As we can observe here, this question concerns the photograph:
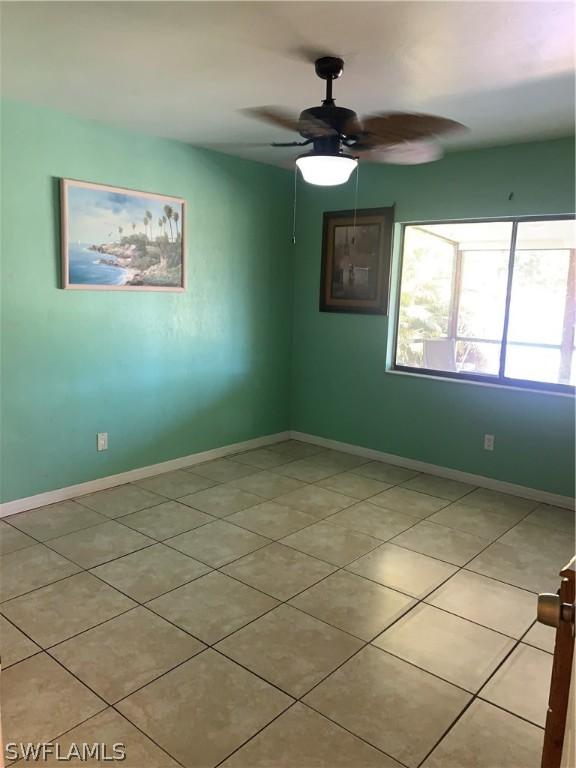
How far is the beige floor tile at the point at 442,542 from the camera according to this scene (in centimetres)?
303

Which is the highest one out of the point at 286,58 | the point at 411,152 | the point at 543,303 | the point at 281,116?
the point at 286,58

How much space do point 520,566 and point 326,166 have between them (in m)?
2.23

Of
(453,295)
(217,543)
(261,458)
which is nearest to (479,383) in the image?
(453,295)

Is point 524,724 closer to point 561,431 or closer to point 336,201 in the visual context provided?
point 561,431

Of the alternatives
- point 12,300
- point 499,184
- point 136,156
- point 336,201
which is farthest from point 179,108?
point 499,184

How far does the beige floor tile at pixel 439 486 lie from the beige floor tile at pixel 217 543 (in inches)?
56.4

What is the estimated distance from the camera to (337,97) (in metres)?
2.87

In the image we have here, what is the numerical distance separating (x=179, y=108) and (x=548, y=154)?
2.35 m

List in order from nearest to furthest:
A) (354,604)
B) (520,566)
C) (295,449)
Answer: (354,604) → (520,566) → (295,449)

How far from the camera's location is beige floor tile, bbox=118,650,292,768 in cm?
171

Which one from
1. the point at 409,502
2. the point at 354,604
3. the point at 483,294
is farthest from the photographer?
the point at 483,294

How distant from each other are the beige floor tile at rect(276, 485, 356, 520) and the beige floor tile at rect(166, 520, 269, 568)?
1.67ft

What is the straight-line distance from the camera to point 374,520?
3.44 metres

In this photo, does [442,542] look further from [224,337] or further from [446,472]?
[224,337]
